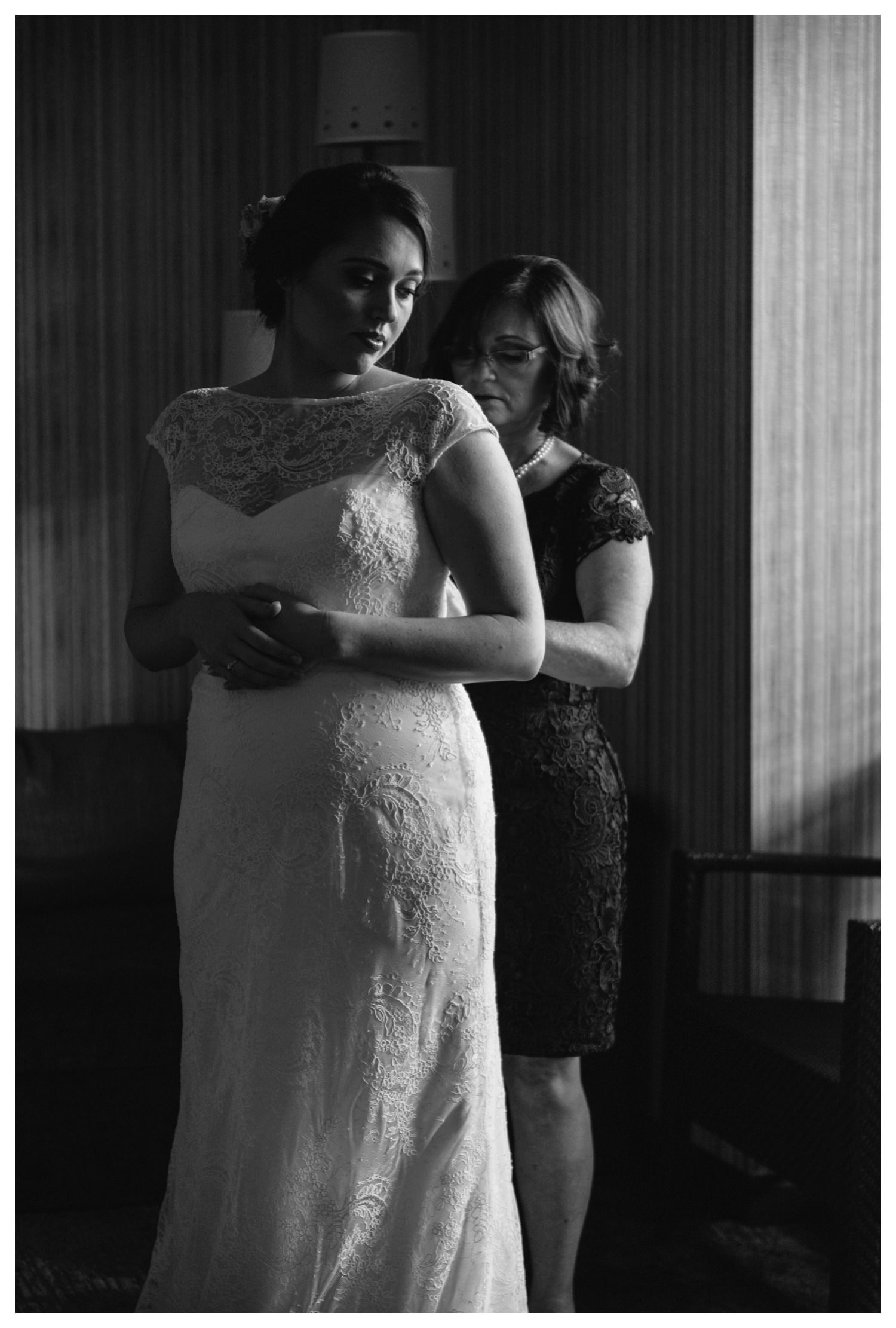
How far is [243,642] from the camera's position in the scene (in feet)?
5.45

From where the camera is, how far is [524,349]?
90.6 inches

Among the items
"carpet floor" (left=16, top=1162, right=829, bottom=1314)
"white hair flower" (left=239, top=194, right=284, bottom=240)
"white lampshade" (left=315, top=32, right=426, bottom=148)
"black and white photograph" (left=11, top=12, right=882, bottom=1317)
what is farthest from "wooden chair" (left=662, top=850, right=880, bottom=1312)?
"white lampshade" (left=315, top=32, right=426, bottom=148)

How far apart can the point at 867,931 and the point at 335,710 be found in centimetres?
99

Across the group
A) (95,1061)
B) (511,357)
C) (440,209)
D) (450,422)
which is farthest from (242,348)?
(450,422)

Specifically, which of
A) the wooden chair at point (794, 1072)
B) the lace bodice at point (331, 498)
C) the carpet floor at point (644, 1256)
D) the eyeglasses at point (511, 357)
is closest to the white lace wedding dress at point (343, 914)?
the lace bodice at point (331, 498)

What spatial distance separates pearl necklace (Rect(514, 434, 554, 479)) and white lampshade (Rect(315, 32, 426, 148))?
4.00 feet

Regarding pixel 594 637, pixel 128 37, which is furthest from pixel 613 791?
pixel 128 37

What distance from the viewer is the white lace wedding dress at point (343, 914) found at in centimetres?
170

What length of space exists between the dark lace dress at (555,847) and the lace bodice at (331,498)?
527 mm

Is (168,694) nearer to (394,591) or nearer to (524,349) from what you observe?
(524,349)

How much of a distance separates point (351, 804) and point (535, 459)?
841mm

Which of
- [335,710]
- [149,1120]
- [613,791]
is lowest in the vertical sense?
[149,1120]

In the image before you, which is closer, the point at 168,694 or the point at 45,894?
the point at 45,894

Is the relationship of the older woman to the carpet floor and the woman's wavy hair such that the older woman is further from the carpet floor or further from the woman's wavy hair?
the carpet floor
